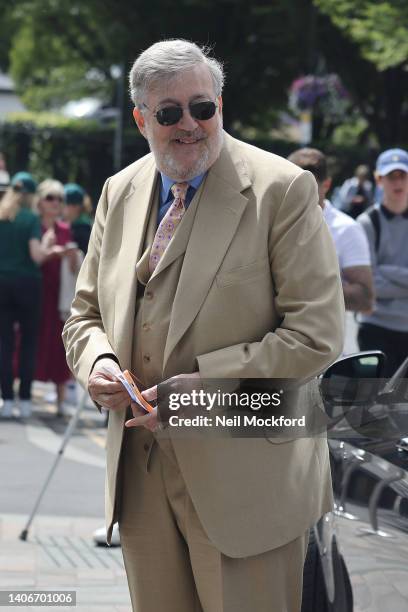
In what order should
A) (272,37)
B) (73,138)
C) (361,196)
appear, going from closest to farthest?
(361,196) → (73,138) → (272,37)

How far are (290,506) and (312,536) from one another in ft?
2.67

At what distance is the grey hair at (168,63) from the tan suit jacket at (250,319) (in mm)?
256

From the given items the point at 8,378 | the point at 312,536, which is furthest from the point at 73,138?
the point at 312,536

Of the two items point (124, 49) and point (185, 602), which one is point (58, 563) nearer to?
point (185, 602)

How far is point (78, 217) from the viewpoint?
452 inches

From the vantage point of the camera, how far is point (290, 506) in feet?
10.2

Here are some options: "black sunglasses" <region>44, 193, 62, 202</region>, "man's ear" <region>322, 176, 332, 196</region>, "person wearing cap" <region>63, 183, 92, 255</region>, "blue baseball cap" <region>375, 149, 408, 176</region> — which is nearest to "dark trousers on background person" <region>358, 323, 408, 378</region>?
"blue baseball cap" <region>375, 149, 408, 176</region>

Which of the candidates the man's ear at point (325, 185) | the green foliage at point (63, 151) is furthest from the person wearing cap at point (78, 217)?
the green foliage at point (63, 151)

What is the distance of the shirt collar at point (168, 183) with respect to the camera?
3.24 metres

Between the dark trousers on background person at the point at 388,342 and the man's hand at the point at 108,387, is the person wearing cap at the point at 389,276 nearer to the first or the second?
the dark trousers on background person at the point at 388,342

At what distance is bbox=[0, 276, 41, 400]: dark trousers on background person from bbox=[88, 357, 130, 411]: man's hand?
291 inches

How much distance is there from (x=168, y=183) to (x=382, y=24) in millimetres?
18036

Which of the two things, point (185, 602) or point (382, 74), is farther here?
point (382, 74)

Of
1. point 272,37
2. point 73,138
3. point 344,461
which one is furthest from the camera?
point 272,37
